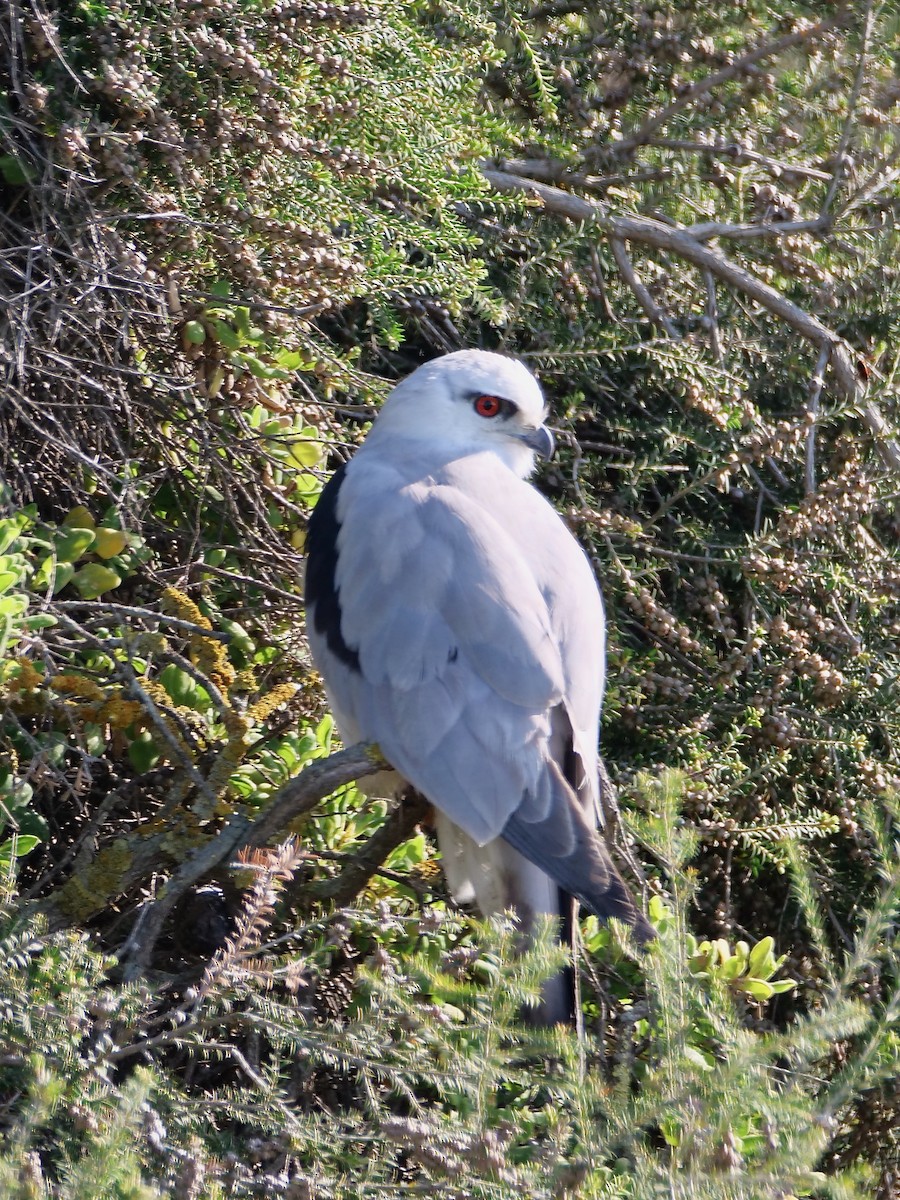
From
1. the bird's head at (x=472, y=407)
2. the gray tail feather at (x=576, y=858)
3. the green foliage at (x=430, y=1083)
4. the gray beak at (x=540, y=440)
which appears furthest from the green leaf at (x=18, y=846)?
the gray beak at (x=540, y=440)

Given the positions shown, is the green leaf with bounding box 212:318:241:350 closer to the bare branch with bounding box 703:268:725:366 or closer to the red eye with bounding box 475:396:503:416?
the red eye with bounding box 475:396:503:416

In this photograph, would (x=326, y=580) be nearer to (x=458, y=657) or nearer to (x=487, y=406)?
(x=458, y=657)

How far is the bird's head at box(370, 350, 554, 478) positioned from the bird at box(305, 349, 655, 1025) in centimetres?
20

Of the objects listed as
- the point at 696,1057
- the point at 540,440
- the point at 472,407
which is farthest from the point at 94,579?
the point at 696,1057

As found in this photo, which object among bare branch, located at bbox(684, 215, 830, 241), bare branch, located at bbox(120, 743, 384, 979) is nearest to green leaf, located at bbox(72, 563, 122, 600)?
bare branch, located at bbox(120, 743, 384, 979)

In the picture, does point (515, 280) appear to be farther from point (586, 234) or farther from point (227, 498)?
point (227, 498)

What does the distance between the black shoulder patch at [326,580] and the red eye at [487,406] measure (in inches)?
19.7

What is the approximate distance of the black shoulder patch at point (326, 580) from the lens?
9.57ft

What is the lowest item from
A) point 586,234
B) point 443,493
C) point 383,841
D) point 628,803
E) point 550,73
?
point 628,803

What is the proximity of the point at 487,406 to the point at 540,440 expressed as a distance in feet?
0.54

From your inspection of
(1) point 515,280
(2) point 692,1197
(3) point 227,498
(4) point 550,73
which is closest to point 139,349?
(3) point 227,498

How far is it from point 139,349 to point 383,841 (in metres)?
1.37

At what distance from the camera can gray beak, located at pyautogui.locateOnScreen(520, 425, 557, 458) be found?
3.46 meters

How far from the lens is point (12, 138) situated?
9.67 feet
